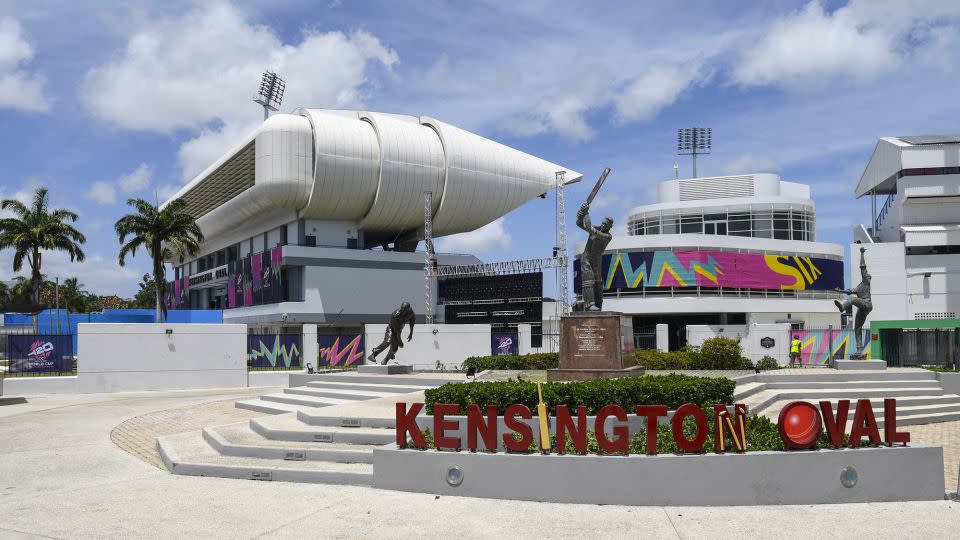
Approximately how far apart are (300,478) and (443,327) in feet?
90.6

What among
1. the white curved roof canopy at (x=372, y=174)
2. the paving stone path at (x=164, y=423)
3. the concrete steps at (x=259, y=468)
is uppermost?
the white curved roof canopy at (x=372, y=174)

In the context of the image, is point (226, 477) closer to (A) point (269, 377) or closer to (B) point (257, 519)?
(B) point (257, 519)

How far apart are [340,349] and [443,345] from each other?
5.18 metres

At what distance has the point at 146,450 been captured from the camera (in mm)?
16453

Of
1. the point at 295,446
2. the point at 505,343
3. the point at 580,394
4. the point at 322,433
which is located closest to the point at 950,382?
the point at 580,394

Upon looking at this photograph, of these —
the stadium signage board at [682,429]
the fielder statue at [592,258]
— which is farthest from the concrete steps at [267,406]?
the stadium signage board at [682,429]

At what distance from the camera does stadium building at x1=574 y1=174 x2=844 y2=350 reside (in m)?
62.7

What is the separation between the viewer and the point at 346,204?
66.4m

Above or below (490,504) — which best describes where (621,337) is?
above

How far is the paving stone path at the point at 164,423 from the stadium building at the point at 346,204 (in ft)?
130

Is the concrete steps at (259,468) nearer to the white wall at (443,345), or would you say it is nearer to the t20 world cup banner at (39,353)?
the t20 world cup banner at (39,353)

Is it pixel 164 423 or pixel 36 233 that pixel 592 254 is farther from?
pixel 36 233

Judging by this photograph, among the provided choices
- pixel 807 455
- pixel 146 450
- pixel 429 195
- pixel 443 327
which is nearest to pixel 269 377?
pixel 443 327

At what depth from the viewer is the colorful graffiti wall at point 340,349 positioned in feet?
131
